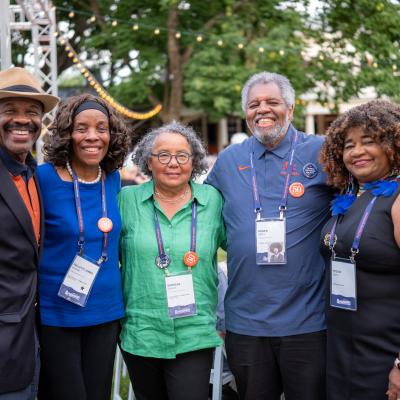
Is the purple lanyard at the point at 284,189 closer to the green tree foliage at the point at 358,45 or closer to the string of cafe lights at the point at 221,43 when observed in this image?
the string of cafe lights at the point at 221,43

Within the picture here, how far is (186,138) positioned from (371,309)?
130 cm

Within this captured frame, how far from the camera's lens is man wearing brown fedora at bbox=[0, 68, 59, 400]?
237cm

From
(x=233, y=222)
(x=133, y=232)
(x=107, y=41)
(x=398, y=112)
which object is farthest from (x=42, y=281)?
(x=107, y=41)

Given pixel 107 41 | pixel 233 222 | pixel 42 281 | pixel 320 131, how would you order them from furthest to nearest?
pixel 320 131, pixel 107 41, pixel 233 222, pixel 42 281

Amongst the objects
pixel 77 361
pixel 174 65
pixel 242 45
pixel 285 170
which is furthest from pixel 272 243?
pixel 174 65

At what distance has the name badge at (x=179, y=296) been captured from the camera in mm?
2881

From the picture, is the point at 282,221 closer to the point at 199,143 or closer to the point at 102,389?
the point at 199,143

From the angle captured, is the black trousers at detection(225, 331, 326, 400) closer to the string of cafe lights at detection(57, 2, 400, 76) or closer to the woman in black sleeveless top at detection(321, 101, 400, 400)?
the woman in black sleeveless top at detection(321, 101, 400, 400)

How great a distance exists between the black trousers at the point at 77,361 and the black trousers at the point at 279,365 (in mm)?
670

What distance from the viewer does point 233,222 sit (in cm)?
309

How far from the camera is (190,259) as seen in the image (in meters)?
2.90

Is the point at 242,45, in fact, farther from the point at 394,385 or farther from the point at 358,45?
the point at 394,385

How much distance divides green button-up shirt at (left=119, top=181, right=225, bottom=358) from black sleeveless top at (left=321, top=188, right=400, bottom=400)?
678 millimetres

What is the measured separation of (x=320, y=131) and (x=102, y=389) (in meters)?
28.1
